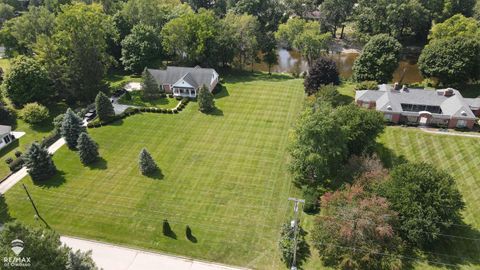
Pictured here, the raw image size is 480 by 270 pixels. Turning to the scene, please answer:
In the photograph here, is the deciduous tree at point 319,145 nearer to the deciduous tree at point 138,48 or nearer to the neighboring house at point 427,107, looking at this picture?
the neighboring house at point 427,107

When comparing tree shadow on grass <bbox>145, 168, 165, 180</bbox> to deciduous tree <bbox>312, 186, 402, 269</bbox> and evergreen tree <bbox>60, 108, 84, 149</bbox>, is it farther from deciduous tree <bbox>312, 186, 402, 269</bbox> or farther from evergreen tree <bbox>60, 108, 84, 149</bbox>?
deciduous tree <bbox>312, 186, 402, 269</bbox>

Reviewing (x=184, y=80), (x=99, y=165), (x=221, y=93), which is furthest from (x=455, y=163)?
(x=99, y=165)

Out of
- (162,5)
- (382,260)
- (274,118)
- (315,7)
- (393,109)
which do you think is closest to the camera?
(382,260)

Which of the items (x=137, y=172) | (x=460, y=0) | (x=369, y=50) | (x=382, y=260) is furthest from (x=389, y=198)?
(x=460, y=0)

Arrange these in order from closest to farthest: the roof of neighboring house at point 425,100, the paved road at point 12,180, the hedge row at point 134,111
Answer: the paved road at point 12,180
the roof of neighboring house at point 425,100
the hedge row at point 134,111

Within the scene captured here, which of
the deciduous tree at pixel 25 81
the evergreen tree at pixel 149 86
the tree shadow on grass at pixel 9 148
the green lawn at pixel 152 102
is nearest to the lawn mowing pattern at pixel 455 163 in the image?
the green lawn at pixel 152 102

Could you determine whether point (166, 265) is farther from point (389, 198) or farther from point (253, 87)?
point (253, 87)
